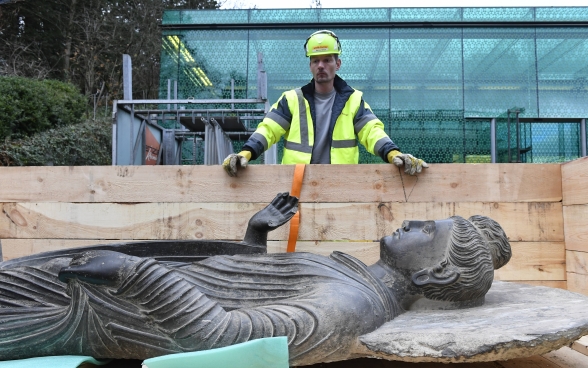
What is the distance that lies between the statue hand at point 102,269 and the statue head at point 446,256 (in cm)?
120

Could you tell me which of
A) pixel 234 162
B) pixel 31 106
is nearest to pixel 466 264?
pixel 234 162

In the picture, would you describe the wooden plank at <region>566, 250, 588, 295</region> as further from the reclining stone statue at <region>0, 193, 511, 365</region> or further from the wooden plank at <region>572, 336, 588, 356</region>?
the reclining stone statue at <region>0, 193, 511, 365</region>

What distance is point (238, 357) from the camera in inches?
64.6

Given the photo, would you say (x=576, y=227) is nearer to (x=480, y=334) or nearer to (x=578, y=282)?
(x=578, y=282)

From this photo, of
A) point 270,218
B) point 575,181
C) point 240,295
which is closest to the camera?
point 240,295

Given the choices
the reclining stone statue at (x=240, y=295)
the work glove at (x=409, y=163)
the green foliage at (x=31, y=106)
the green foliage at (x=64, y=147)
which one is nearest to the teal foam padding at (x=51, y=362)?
the reclining stone statue at (x=240, y=295)

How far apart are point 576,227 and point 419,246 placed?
140 centimetres

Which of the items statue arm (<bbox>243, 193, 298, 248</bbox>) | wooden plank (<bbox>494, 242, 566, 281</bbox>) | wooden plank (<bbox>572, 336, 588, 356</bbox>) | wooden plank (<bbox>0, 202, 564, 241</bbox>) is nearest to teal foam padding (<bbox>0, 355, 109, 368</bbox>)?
statue arm (<bbox>243, 193, 298, 248</bbox>)

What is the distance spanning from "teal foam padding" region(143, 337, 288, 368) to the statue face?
790 mm

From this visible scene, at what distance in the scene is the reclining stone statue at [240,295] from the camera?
1.73 metres

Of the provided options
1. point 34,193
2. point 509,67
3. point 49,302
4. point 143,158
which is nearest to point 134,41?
point 143,158

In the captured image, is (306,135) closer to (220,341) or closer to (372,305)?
(372,305)

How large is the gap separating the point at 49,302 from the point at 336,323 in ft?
3.98

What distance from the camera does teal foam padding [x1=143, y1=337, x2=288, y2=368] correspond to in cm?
161
